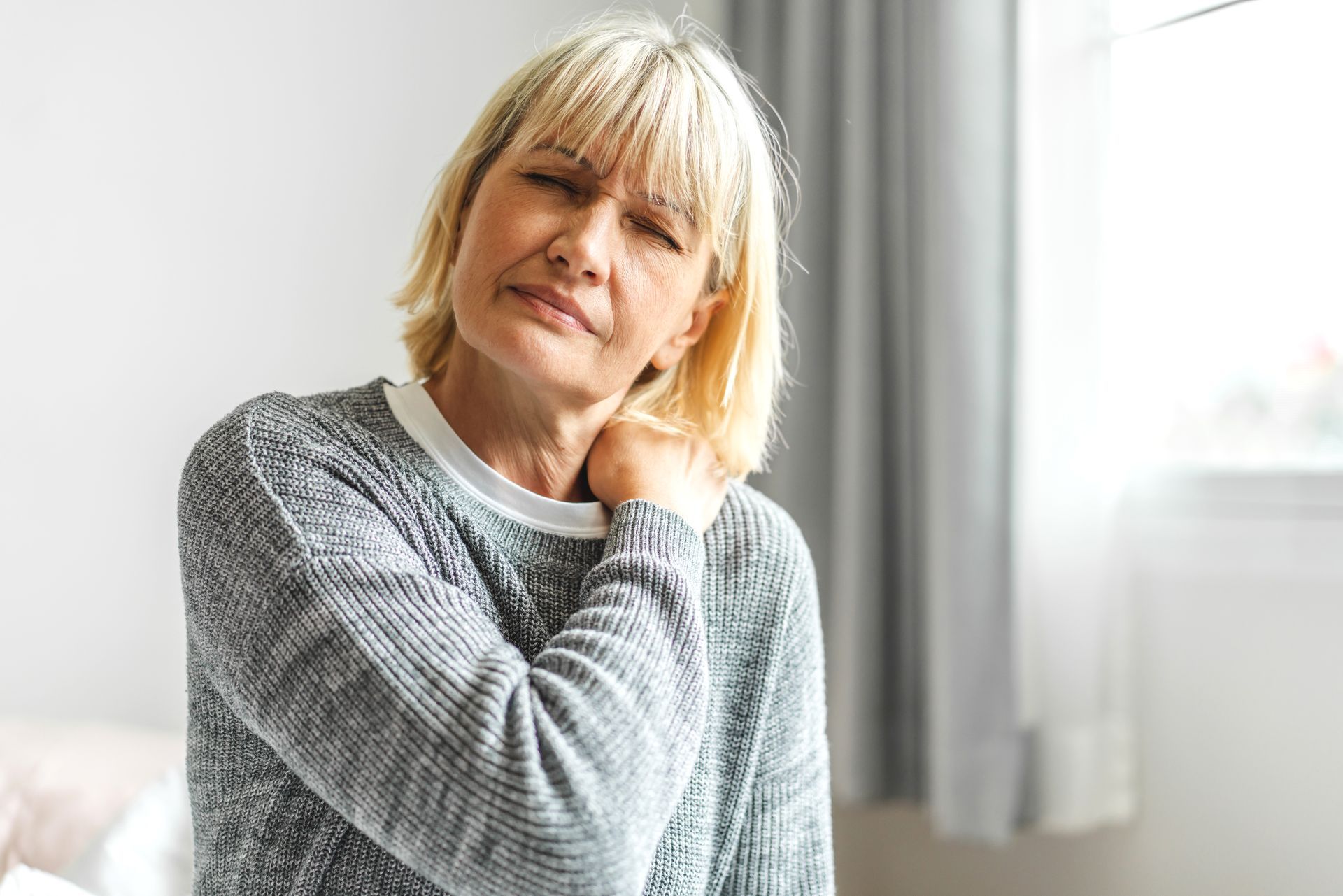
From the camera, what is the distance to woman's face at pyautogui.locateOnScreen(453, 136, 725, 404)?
98cm

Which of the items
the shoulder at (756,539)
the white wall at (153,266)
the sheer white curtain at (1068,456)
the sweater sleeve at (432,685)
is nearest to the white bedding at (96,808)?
the white wall at (153,266)

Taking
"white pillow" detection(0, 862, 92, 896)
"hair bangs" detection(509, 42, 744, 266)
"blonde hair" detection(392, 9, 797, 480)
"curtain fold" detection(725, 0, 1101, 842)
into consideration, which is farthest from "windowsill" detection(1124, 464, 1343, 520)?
"white pillow" detection(0, 862, 92, 896)

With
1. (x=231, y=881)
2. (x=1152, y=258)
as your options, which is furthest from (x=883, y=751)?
(x=231, y=881)

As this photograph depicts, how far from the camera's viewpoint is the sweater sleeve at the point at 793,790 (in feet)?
3.84

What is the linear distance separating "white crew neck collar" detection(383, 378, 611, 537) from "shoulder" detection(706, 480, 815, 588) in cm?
15

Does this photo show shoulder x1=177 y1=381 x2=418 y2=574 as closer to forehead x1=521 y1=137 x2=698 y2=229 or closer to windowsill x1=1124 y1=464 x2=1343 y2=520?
forehead x1=521 y1=137 x2=698 y2=229

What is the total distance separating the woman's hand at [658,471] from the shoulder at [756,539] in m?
0.03

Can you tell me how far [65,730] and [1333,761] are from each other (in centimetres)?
176

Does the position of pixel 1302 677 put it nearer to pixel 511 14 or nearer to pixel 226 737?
pixel 226 737

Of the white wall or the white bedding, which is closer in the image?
the white bedding

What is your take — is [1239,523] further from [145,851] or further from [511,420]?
[145,851]

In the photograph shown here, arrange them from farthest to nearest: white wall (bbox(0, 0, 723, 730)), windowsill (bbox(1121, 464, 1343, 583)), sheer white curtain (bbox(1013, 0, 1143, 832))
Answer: white wall (bbox(0, 0, 723, 730)), sheer white curtain (bbox(1013, 0, 1143, 832)), windowsill (bbox(1121, 464, 1343, 583))

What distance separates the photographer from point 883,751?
1.90m

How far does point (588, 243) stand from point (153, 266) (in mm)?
1177
